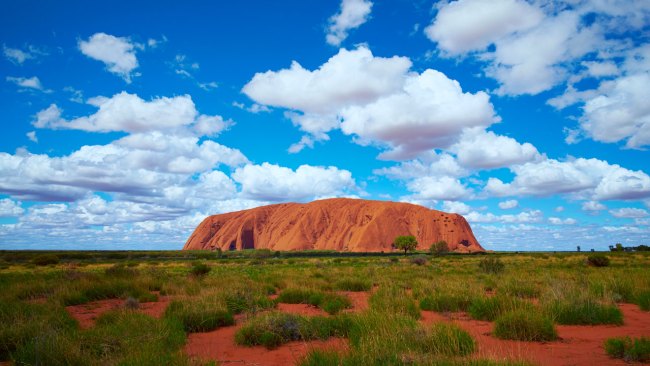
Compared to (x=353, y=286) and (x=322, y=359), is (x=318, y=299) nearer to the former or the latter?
(x=353, y=286)

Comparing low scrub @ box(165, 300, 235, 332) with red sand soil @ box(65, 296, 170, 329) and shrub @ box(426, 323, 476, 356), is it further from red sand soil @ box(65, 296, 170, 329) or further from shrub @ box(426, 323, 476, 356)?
shrub @ box(426, 323, 476, 356)

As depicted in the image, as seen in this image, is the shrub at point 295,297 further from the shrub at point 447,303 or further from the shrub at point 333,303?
the shrub at point 447,303

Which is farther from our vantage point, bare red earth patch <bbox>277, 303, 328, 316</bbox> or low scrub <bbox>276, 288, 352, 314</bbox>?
bare red earth patch <bbox>277, 303, 328, 316</bbox>

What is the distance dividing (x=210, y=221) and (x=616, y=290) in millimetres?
199461

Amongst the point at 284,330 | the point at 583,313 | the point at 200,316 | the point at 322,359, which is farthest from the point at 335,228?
the point at 322,359

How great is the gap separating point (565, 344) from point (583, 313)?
2.54 metres

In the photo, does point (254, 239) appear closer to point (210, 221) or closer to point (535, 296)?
point (210, 221)

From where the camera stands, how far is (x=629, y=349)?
5.86m

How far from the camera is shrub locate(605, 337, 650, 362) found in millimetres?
A: 5711

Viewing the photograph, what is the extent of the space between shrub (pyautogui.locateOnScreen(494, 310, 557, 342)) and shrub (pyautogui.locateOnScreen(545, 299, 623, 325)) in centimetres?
160

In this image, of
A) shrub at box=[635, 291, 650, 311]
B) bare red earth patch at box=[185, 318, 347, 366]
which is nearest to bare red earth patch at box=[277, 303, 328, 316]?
bare red earth patch at box=[185, 318, 347, 366]

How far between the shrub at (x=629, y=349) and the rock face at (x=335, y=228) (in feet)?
425

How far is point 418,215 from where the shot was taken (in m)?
155

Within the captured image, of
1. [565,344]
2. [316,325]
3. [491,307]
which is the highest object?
[491,307]
